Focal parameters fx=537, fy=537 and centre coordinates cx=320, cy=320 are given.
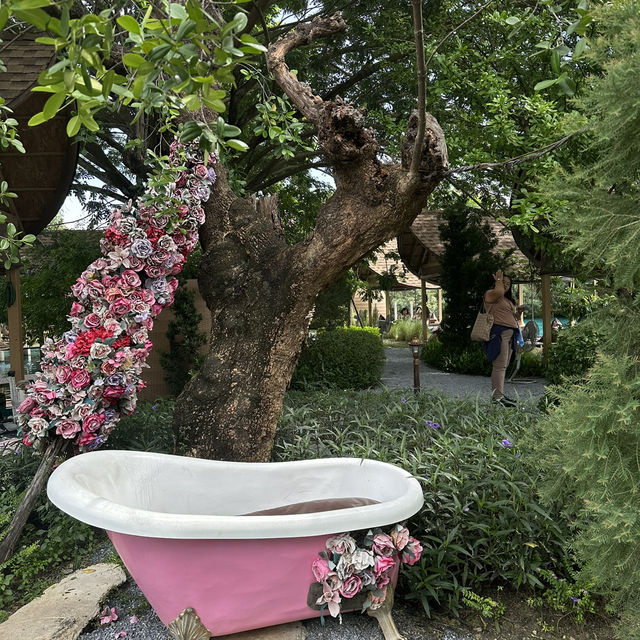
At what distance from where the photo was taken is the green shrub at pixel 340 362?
360 inches

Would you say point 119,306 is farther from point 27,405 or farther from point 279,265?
point 279,265

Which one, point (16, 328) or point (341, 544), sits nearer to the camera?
point (341, 544)

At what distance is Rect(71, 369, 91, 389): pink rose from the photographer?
3445mm

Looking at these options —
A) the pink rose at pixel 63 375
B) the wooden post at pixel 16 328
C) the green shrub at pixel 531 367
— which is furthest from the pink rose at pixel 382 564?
the green shrub at pixel 531 367

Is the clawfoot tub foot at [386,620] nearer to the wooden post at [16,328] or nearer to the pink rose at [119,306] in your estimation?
the pink rose at [119,306]

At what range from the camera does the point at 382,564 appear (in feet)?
7.85

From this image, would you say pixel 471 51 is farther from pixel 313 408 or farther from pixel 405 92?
pixel 313 408

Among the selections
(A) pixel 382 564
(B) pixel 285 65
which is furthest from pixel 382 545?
(B) pixel 285 65

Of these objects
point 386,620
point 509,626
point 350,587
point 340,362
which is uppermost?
point 350,587

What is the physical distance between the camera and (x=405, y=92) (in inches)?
343

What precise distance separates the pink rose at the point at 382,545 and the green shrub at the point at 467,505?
0.41 meters

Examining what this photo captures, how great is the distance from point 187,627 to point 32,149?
531 cm

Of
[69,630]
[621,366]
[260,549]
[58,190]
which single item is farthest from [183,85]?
[58,190]

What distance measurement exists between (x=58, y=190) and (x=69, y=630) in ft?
16.8
